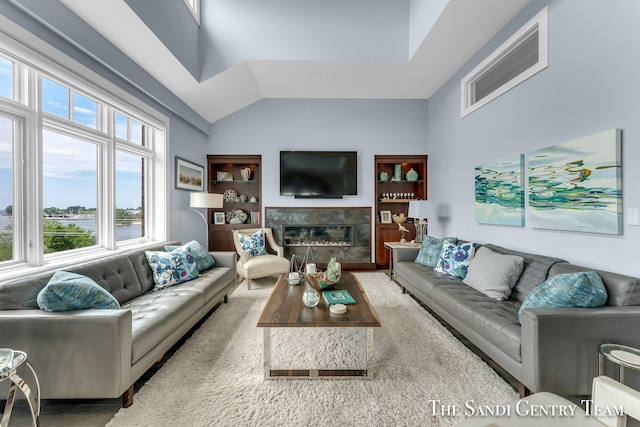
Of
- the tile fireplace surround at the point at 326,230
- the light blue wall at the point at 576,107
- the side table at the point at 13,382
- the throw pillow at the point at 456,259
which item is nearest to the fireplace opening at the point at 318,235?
the tile fireplace surround at the point at 326,230

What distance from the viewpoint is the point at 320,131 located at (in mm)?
5145

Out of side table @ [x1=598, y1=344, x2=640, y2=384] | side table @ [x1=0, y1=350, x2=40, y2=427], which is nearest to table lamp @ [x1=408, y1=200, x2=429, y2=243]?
side table @ [x1=598, y1=344, x2=640, y2=384]

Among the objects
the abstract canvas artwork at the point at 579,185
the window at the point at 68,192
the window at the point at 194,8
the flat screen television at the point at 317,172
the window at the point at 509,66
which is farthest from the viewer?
the flat screen television at the point at 317,172

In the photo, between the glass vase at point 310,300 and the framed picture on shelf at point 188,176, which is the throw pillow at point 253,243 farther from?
the glass vase at point 310,300

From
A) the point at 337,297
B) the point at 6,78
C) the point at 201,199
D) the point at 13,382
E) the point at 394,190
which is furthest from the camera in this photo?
the point at 394,190

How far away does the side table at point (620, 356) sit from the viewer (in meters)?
1.31

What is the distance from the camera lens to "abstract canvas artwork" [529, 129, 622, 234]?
192cm

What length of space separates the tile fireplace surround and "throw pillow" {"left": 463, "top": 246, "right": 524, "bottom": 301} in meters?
2.57

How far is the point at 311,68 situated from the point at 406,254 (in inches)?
119

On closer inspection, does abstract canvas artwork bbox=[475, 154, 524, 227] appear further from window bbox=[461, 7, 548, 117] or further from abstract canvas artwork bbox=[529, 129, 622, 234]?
window bbox=[461, 7, 548, 117]

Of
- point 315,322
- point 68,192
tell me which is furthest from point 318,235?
point 68,192

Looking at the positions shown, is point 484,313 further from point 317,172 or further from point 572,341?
point 317,172

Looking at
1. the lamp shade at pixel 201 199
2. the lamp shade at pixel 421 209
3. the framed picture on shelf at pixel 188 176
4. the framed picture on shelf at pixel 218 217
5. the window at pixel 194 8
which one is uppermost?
the window at pixel 194 8

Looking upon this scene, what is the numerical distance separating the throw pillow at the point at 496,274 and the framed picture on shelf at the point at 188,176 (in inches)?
159
